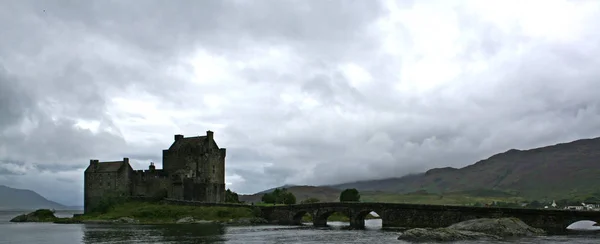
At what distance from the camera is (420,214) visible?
8000cm

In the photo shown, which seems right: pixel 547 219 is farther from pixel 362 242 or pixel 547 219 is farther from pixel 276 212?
pixel 276 212

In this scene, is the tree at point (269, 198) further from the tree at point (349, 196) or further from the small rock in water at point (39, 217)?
the small rock in water at point (39, 217)

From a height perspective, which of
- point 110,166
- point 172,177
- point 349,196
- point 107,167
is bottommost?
point 349,196

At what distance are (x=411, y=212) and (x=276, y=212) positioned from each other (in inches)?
1196

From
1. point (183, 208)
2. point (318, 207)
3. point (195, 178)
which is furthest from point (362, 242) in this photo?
point (195, 178)

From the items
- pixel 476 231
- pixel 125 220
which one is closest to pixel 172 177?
pixel 125 220

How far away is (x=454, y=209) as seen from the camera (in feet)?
249

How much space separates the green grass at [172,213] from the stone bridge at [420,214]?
552 cm

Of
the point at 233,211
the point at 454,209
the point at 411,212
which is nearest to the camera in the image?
the point at 454,209

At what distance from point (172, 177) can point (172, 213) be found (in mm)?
15325

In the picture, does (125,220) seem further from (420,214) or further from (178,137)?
(420,214)

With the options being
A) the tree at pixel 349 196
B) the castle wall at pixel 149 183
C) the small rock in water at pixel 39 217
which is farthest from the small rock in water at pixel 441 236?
the small rock in water at pixel 39 217

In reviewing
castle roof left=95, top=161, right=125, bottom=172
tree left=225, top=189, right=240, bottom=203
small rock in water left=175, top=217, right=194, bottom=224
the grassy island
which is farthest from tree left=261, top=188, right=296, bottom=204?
small rock in water left=175, top=217, right=194, bottom=224

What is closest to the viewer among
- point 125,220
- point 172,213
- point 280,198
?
point 125,220
